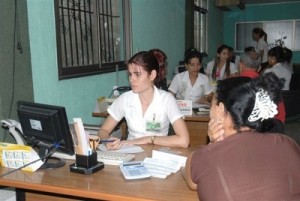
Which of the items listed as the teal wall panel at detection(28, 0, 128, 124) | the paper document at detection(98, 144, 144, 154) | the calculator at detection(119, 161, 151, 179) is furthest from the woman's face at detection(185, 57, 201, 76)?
the calculator at detection(119, 161, 151, 179)

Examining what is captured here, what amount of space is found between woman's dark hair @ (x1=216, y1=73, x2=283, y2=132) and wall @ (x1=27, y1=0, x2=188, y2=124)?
1.63 meters

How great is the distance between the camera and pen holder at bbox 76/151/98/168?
61.7 inches

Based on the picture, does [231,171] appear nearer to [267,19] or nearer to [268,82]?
[268,82]

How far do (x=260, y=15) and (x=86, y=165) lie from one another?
8.69 meters

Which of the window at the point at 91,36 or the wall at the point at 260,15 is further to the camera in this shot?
the wall at the point at 260,15

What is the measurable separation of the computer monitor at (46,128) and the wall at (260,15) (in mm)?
8410

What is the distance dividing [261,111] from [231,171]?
0.81 ft

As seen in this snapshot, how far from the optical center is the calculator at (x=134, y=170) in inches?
57.8

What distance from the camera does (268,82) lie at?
1.19m

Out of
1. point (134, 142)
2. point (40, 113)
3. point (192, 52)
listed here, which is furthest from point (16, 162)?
point (192, 52)

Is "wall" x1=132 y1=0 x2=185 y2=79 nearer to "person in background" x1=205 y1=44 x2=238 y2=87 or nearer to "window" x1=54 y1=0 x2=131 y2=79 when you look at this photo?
"window" x1=54 y1=0 x2=131 y2=79

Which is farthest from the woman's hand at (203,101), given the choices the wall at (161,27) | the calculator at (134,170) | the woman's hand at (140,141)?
the calculator at (134,170)

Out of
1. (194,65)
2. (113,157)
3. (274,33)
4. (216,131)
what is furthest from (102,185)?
(274,33)

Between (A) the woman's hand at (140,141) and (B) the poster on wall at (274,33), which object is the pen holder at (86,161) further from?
(B) the poster on wall at (274,33)
